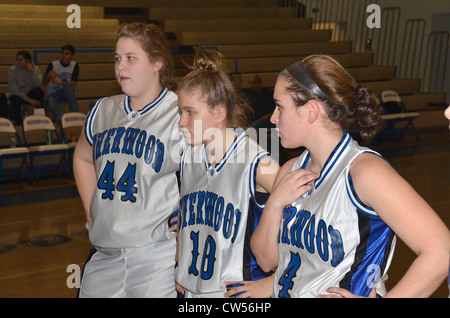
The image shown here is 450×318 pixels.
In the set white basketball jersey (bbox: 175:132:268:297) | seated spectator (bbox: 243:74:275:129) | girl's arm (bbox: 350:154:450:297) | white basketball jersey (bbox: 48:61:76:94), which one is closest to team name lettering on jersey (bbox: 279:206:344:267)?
girl's arm (bbox: 350:154:450:297)

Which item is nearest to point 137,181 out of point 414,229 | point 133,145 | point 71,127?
point 133,145

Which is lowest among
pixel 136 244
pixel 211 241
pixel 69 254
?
pixel 69 254

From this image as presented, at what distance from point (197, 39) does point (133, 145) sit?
896cm

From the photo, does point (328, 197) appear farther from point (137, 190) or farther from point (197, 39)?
point (197, 39)

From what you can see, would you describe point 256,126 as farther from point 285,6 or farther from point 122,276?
point 285,6

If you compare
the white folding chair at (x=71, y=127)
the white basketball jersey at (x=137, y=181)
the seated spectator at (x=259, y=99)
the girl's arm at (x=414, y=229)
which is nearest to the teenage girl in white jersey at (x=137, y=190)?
the white basketball jersey at (x=137, y=181)

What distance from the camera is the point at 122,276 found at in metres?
2.49

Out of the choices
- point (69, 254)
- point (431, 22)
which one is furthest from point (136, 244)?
point (431, 22)

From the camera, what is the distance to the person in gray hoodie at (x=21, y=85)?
27.3 ft

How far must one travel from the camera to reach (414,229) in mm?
1503

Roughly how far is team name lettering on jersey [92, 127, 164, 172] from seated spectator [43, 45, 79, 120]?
6328 millimetres

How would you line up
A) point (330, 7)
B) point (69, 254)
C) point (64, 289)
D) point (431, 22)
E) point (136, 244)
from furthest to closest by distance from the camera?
point (330, 7)
point (431, 22)
point (69, 254)
point (64, 289)
point (136, 244)
